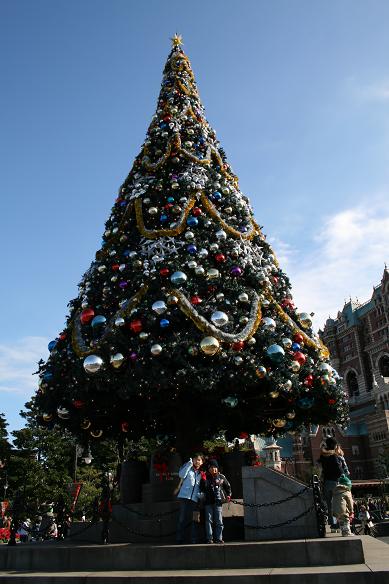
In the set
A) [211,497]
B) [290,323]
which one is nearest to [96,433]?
[211,497]

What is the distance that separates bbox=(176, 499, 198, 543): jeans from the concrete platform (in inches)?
29.4

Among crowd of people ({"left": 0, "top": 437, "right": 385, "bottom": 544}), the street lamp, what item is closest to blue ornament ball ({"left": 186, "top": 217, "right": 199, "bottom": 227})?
crowd of people ({"left": 0, "top": 437, "right": 385, "bottom": 544})

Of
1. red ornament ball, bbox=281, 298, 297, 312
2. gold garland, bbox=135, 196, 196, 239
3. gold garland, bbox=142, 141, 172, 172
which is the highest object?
gold garland, bbox=142, 141, 172, 172

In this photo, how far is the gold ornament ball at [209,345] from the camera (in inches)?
390

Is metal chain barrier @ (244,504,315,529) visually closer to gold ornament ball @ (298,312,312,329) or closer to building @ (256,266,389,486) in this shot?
gold ornament ball @ (298,312,312,329)

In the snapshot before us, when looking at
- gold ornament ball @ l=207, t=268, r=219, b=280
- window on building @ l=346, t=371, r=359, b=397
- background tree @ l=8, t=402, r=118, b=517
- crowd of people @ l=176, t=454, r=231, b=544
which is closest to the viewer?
crowd of people @ l=176, t=454, r=231, b=544

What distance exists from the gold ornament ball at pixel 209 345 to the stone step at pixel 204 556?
11.6 feet

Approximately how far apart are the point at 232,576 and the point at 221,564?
920mm

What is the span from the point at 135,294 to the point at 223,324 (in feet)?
7.14

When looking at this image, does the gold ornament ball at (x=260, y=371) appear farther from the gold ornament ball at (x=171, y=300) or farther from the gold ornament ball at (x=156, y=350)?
the gold ornament ball at (x=171, y=300)

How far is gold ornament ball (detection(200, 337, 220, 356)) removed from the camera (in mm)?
9898

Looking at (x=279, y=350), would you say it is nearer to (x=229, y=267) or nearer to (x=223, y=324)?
(x=223, y=324)

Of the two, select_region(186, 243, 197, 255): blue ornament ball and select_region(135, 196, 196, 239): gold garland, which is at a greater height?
select_region(135, 196, 196, 239): gold garland

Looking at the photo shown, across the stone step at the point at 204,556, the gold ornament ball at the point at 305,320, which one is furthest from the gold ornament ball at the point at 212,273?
the stone step at the point at 204,556
